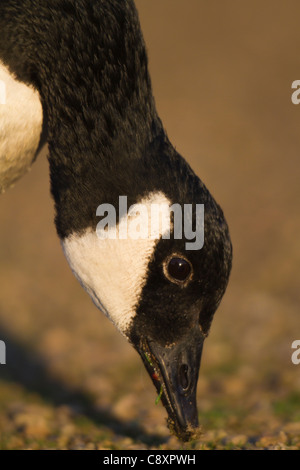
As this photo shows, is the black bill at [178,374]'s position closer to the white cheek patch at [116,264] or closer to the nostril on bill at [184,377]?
the nostril on bill at [184,377]

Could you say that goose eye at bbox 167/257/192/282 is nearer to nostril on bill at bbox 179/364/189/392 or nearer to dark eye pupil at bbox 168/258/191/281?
dark eye pupil at bbox 168/258/191/281

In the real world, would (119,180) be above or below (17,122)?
below

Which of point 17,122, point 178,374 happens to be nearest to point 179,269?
point 178,374

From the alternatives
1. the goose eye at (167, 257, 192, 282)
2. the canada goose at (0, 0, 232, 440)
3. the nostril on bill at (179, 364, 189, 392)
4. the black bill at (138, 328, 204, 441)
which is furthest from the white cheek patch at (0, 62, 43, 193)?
the nostril on bill at (179, 364, 189, 392)

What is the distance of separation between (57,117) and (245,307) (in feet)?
16.7

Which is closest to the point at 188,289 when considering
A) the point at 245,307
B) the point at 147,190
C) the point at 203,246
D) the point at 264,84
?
the point at 203,246

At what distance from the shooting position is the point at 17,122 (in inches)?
179

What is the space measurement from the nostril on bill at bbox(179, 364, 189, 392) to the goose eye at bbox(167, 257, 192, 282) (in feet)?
2.14

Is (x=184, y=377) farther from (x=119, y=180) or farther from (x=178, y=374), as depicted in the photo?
(x=119, y=180)

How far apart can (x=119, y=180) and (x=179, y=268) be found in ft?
2.10

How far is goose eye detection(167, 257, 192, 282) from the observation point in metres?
4.11

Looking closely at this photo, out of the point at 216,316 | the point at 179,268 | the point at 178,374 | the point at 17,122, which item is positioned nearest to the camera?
the point at 179,268

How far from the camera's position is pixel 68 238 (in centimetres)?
438

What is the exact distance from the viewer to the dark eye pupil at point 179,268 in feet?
13.5
